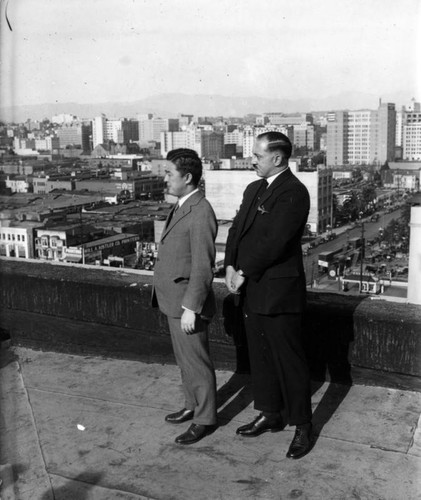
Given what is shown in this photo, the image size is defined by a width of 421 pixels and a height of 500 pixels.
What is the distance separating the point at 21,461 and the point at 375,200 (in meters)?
39.8

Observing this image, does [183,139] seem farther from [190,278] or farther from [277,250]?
[277,250]

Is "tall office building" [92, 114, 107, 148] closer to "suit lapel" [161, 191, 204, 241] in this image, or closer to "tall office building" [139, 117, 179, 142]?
"tall office building" [139, 117, 179, 142]

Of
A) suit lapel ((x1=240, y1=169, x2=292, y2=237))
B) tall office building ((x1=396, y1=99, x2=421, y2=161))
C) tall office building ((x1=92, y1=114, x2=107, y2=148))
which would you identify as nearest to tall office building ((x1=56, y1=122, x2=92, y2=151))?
tall office building ((x1=92, y1=114, x2=107, y2=148))

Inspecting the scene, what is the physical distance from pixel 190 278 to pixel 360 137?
7486 cm

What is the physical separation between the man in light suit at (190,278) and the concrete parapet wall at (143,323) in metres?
0.52

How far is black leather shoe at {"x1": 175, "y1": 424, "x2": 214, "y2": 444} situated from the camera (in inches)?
77.8

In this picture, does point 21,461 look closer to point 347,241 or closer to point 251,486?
point 251,486

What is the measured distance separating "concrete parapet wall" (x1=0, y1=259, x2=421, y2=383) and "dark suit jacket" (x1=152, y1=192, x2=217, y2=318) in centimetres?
56

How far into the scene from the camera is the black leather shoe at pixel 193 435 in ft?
6.48

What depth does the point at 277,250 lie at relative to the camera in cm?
183

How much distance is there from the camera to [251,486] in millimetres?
1721

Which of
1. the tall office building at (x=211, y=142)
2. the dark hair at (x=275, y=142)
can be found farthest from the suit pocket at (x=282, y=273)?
the tall office building at (x=211, y=142)

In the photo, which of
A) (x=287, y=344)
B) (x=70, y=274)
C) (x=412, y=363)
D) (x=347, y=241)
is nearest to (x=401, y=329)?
(x=412, y=363)

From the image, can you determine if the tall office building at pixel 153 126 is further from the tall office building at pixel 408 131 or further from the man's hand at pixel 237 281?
the man's hand at pixel 237 281
